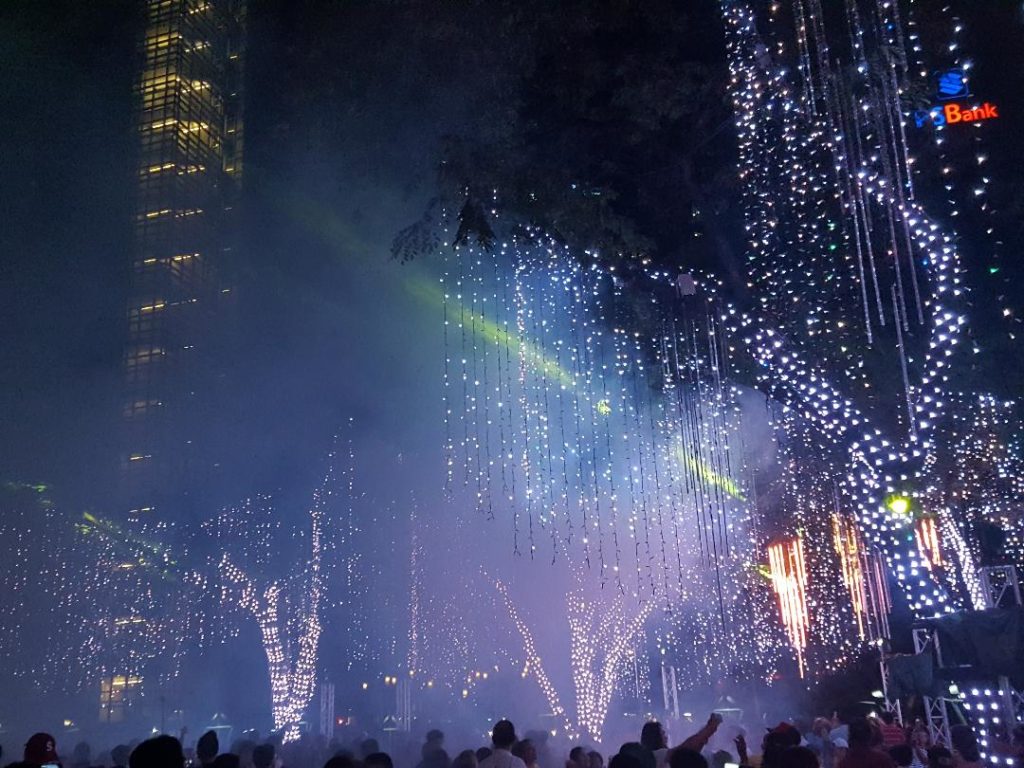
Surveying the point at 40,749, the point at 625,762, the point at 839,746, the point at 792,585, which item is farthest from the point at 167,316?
the point at 625,762

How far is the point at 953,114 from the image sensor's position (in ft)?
27.8

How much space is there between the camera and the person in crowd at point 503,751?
161 inches

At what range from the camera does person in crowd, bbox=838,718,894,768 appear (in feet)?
11.4

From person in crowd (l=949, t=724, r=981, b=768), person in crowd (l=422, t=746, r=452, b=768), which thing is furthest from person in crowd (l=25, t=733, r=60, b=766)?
person in crowd (l=949, t=724, r=981, b=768)

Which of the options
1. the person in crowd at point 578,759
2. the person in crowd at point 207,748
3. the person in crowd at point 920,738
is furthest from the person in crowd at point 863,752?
the person in crowd at point 920,738

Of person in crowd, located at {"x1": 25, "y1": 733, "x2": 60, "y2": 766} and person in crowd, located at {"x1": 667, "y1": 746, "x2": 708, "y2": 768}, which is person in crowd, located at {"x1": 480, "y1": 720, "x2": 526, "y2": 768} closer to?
person in crowd, located at {"x1": 667, "y1": 746, "x2": 708, "y2": 768}

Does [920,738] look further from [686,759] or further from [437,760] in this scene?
[686,759]

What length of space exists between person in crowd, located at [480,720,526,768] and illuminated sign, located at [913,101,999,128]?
24.2 feet

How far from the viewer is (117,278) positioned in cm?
1487

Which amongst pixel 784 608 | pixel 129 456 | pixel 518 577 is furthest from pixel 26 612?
pixel 784 608

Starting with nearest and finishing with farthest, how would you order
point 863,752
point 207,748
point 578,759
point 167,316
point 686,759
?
point 686,759 < point 863,752 < point 207,748 < point 578,759 < point 167,316

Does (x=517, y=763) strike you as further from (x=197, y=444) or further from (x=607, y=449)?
(x=197, y=444)

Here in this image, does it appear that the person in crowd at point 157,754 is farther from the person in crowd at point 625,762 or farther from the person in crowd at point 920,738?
the person in crowd at point 920,738

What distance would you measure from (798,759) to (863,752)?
1096mm
